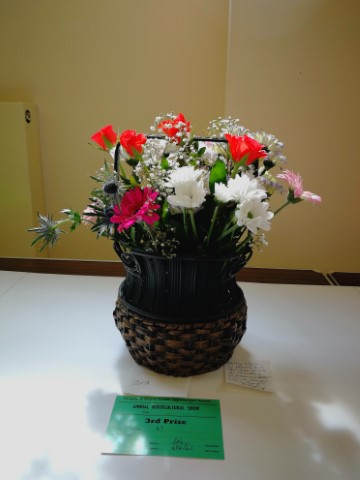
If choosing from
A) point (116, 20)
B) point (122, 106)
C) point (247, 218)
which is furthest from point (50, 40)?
point (247, 218)

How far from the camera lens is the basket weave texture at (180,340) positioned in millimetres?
605

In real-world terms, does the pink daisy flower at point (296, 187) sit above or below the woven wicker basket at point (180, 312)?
above

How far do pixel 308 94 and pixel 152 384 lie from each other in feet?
4.93

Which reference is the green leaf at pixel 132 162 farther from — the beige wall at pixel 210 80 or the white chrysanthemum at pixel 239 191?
the beige wall at pixel 210 80

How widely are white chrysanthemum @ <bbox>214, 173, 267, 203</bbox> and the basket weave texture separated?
0.76 feet

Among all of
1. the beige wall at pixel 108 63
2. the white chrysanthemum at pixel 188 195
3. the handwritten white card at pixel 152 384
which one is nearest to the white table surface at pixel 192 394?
the handwritten white card at pixel 152 384

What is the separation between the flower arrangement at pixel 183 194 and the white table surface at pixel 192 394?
273 millimetres

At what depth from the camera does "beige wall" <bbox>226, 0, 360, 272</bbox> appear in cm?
150

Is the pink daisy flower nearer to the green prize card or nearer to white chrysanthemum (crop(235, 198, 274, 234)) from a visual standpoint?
white chrysanthemum (crop(235, 198, 274, 234))

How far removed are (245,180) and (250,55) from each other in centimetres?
131

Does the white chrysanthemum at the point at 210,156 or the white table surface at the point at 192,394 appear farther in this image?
the white chrysanthemum at the point at 210,156

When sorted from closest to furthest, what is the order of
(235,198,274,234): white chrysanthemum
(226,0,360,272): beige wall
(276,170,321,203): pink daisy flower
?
(235,198,274,234): white chrysanthemum < (276,170,321,203): pink daisy flower < (226,0,360,272): beige wall

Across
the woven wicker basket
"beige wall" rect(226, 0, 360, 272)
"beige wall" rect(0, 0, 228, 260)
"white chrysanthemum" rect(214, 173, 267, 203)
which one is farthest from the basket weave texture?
"beige wall" rect(0, 0, 228, 260)

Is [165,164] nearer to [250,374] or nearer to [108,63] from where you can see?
[250,374]
